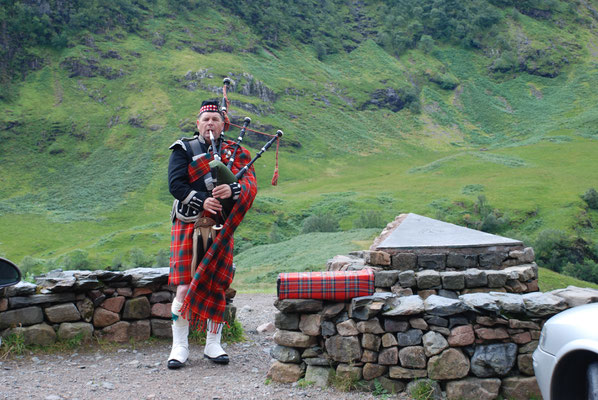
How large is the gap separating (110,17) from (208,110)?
3334 inches

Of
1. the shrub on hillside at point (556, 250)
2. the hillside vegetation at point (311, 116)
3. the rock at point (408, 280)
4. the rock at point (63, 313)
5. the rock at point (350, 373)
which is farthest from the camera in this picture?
the hillside vegetation at point (311, 116)

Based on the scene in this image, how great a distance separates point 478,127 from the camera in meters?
85.7

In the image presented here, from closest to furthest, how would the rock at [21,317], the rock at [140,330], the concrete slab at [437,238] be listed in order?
the rock at [21,317] < the rock at [140,330] < the concrete slab at [437,238]

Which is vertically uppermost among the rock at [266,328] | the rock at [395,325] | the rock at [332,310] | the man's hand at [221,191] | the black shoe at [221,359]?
the man's hand at [221,191]

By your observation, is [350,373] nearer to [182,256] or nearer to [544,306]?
Result: [544,306]

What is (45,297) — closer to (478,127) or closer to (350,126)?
(350,126)

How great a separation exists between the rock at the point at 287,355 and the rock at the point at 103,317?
102 inches

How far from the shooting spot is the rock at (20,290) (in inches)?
242

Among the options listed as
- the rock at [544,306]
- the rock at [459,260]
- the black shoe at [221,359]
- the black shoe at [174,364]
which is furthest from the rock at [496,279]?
the black shoe at [174,364]

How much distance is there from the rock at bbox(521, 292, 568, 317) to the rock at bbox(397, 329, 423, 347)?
1.06 meters

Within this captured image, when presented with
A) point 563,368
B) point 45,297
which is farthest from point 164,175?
point 563,368

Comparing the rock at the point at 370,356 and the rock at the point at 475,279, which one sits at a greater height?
the rock at the point at 475,279

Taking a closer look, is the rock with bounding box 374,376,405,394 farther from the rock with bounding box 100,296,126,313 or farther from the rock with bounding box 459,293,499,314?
the rock with bounding box 100,296,126,313

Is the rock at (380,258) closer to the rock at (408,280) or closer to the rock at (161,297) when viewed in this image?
the rock at (408,280)
